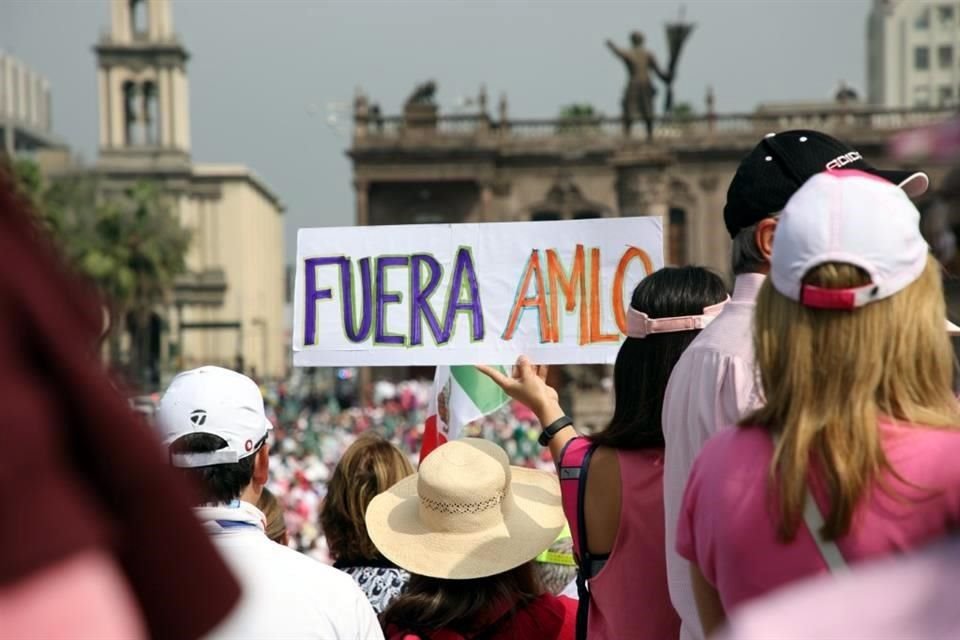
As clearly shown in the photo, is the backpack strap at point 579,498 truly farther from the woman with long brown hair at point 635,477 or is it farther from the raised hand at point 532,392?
the raised hand at point 532,392

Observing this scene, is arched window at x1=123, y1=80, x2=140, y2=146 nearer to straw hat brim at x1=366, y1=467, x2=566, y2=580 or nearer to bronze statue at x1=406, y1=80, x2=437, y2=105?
bronze statue at x1=406, y1=80, x2=437, y2=105

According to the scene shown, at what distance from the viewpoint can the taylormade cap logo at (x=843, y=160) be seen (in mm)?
2641

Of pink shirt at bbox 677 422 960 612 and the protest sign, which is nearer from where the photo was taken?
pink shirt at bbox 677 422 960 612

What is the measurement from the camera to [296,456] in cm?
2164

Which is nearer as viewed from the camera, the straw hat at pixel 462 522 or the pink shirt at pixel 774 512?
the pink shirt at pixel 774 512

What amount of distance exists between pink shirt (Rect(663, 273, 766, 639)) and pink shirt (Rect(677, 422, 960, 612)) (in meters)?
0.48

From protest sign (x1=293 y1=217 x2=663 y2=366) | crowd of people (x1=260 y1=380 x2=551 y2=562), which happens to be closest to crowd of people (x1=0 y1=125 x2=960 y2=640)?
protest sign (x1=293 y1=217 x2=663 y2=366)

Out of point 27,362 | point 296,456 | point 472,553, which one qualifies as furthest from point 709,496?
point 296,456

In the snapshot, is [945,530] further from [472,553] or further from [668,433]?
[472,553]

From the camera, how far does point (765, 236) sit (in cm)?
275

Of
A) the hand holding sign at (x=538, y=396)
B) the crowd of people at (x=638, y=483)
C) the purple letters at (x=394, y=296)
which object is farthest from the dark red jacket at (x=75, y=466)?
the purple letters at (x=394, y=296)

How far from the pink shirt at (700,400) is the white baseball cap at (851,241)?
515 mm

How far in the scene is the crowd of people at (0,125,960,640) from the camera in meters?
0.98

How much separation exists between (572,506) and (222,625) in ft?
7.11
